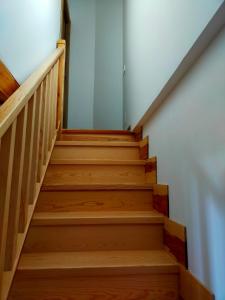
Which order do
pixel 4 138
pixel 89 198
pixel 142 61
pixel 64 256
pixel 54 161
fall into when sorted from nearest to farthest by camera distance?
pixel 4 138, pixel 64 256, pixel 89 198, pixel 54 161, pixel 142 61

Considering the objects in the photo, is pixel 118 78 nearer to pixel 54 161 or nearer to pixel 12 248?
pixel 54 161

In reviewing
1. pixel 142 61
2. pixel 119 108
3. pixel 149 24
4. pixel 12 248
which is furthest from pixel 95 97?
pixel 12 248

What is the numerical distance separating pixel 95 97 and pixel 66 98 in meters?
0.44

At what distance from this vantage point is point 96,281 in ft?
3.78

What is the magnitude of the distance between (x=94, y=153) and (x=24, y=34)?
1024 mm

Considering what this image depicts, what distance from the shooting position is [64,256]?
1.27m

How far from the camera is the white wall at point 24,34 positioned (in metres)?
1.34

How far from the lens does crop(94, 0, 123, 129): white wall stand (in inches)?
150

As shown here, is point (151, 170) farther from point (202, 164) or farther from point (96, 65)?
point (96, 65)

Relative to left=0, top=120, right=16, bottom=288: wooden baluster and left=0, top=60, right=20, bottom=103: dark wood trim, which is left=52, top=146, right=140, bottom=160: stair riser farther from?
left=0, top=120, right=16, bottom=288: wooden baluster

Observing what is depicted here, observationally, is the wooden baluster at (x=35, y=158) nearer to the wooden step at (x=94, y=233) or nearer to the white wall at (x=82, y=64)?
the wooden step at (x=94, y=233)

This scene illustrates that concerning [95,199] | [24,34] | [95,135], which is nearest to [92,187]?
[95,199]

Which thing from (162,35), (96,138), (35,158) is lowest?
(35,158)

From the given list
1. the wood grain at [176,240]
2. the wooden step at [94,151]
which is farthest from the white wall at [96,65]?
the wood grain at [176,240]
